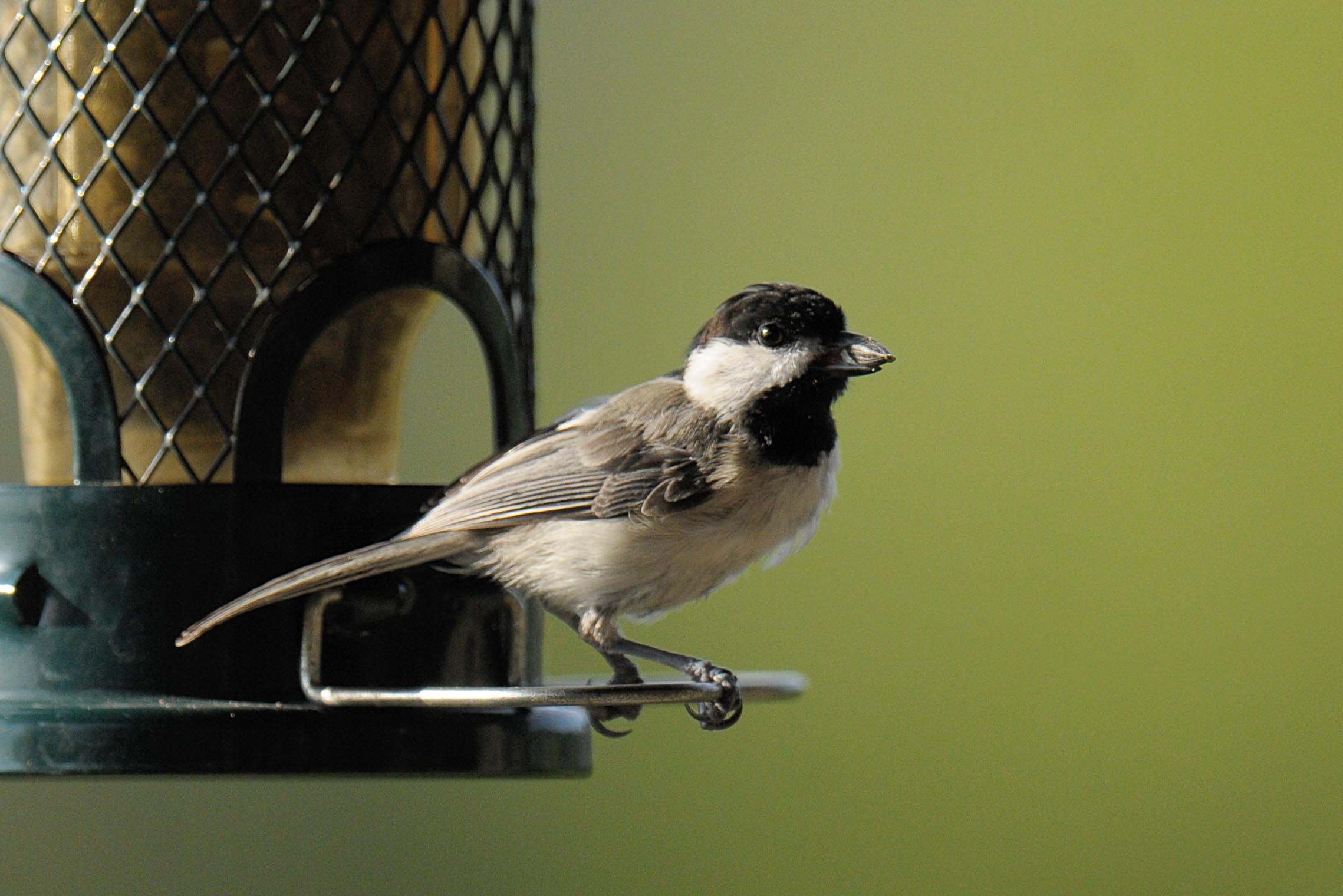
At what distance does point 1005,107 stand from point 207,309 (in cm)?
330

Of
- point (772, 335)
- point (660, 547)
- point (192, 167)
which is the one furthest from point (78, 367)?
point (772, 335)

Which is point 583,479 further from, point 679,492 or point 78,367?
point 78,367

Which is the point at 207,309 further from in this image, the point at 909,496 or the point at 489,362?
the point at 909,496

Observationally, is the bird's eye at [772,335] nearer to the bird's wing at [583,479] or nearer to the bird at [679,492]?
the bird at [679,492]

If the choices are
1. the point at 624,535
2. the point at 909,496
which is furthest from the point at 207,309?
the point at 909,496

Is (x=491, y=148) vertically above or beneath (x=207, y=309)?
above

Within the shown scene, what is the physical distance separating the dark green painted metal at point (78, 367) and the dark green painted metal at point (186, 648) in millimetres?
47

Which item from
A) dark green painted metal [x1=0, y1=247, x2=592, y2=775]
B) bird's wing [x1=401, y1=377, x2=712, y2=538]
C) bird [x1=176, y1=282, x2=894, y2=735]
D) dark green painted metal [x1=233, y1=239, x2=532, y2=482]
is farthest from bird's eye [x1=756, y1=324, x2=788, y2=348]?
dark green painted metal [x1=0, y1=247, x2=592, y2=775]

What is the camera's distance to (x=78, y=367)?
7.00 ft

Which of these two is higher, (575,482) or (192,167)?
(192,167)

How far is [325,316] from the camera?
2188mm

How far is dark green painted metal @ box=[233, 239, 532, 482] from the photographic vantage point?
84.5 inches

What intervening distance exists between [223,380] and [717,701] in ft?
2.58

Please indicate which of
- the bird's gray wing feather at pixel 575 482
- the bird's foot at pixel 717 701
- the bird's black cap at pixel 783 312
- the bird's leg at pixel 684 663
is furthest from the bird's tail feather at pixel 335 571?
the bird's black cap at pixel 783 312
